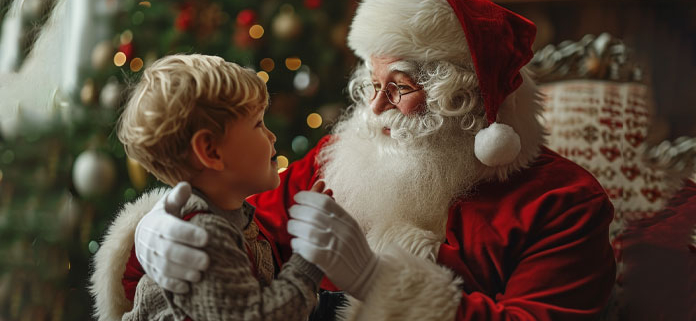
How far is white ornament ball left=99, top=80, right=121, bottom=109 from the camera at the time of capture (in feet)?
3.98

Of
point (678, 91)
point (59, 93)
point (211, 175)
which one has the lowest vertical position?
point (59, 93)

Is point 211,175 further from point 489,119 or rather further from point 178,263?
point 489,119

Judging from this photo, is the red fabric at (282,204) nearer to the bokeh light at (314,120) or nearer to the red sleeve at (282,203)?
the red sleeve at (282,203)

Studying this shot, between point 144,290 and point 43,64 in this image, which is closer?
point 144,290

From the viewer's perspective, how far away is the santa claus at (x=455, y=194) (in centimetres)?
85

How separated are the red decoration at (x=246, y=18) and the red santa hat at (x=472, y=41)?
584 millimetres

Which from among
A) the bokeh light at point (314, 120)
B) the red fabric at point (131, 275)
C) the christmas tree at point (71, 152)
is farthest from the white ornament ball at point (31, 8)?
the bokeh light at point (314, 120)

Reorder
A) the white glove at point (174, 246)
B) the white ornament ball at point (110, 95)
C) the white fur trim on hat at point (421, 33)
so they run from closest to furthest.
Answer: the white glove at point (174, 246) < the white fur trim on hat at point (421, 33) < the white ornament ball at point (110, 95)

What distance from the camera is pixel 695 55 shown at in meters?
1.11

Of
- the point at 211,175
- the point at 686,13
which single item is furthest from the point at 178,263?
the point at 686,13

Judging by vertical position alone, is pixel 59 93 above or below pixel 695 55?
below

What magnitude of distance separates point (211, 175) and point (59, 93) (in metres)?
0.68

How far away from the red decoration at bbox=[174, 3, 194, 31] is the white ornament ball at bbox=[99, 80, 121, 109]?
0.23 meters

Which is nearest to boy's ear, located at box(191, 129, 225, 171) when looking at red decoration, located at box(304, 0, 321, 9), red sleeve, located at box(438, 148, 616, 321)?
red sleeve, located at box(438, 148, 616, 321)
